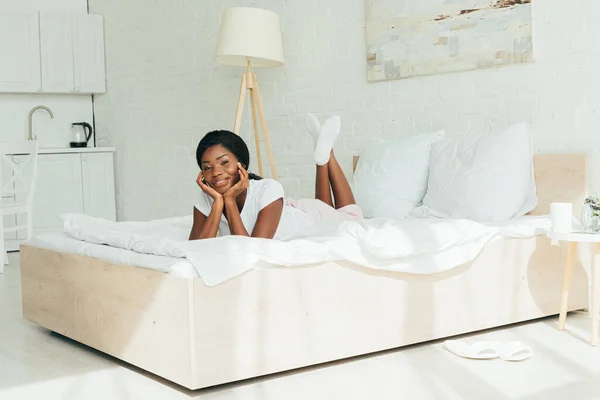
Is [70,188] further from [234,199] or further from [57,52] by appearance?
[234,199]

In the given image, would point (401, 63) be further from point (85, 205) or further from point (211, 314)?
point (85, 205)

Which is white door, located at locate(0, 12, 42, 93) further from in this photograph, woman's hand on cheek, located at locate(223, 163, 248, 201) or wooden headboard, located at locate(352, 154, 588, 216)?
wooden headboard, located at locate(352, 154, 588, 216)

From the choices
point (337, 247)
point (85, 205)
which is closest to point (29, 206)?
point (85, 205)

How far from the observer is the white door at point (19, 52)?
659 centimetres

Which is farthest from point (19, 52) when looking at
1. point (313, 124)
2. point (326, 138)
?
point (326, 138)

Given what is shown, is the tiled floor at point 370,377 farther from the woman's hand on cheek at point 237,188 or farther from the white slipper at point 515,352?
the woman's hand on cheek at point 237,188

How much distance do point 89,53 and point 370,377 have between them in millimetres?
5041

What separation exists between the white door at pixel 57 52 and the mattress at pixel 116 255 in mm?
3603

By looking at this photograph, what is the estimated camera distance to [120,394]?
251 cm

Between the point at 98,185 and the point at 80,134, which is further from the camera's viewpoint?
the point at 80,134

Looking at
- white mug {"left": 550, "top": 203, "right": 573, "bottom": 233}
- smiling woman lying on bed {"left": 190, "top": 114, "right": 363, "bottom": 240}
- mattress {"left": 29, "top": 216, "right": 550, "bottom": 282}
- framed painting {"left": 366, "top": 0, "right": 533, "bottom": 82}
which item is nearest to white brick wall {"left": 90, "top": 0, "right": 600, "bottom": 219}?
framed painting {"left": 366, "top": 0, "right": 533, "bottom": 82}

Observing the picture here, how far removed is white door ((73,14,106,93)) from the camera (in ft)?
22.5

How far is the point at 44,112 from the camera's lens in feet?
23.1

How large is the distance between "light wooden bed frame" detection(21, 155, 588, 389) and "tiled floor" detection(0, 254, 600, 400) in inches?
1.9
